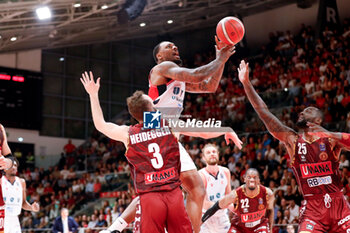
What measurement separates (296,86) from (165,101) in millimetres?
10740

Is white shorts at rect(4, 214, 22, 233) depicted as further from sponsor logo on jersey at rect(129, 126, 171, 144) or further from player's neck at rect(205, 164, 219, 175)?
sponsor logo on jersey at rect(129, 126, 171, 144)

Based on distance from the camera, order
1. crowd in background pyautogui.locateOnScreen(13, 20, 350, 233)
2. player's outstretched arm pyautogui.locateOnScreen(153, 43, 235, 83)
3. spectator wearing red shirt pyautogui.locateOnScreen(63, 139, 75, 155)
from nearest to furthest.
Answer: player's outstretched arm pyautogui.locateOnScreen(153, 43, 235, 83) → crowd in background pyautogui.locateOnScreen(13, 20, 350, 233) → spectator wearing red shirt pyautogui.locateOnScreen(63, 139, 75, 155)

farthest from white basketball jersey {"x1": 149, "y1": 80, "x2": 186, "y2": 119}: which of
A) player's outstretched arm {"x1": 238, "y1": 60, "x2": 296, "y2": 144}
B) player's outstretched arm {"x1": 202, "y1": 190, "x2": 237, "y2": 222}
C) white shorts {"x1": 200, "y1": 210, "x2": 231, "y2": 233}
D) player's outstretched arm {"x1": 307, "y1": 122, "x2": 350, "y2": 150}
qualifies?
white shorts {"x1": 200, "y1": 210, "x2": 231, "y2": 233}

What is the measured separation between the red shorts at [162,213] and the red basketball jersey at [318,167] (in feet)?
6.13

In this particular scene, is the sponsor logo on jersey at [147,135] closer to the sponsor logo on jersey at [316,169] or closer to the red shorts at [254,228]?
the sponsor logo on jersey at [316,169]

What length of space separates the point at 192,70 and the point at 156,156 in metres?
1.25

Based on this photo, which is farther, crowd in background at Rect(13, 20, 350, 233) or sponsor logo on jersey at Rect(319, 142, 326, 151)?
crowd in background at Rect(13, 20, 350, 233)

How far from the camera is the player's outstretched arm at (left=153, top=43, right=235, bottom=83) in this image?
20.0ft

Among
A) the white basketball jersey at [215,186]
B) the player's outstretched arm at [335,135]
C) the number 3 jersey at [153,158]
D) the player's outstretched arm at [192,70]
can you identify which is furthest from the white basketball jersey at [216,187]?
the number 3 jersey at [153,158]

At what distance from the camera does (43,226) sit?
65.9ft

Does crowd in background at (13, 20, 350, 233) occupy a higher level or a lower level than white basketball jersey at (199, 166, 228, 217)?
higher

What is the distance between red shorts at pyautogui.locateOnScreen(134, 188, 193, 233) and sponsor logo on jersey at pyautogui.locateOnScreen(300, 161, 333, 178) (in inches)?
73.9

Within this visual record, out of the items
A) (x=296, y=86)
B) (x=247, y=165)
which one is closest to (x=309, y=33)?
(x=296, y=86)

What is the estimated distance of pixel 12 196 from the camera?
1036 centimetres
